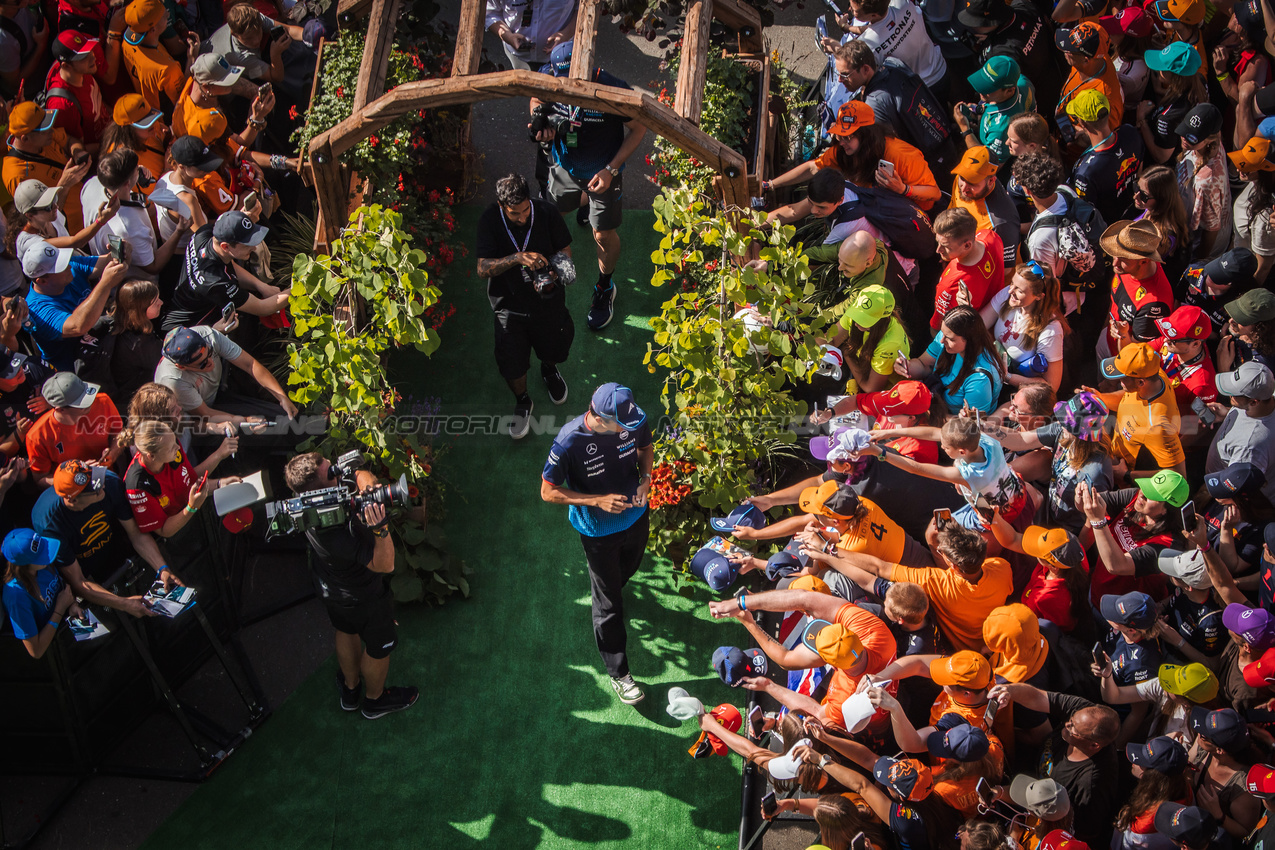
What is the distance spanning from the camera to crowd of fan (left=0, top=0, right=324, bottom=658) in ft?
16.1

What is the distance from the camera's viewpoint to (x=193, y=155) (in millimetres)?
6176

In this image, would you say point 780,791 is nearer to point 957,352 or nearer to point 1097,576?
point 1097,576

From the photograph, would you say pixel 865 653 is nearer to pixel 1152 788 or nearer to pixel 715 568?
pixel 715 568

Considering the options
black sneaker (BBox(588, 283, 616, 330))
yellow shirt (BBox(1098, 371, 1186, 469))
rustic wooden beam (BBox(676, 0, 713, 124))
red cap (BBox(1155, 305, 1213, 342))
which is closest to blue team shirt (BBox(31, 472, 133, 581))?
black sneaker (BBox(588, 283, 616, 330))

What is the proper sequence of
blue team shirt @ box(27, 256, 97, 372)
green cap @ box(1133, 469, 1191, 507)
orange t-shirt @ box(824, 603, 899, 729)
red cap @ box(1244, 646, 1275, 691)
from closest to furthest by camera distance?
red cap @ box(1244, 646, 1275, 691) → orange t-shirt @ box(824, 603, 899, 729) → green cap @ box(1133, 469, 1191, 507) → blue team shirt @ box(27, 256, 97, 372)

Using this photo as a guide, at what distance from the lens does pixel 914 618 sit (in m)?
4.41

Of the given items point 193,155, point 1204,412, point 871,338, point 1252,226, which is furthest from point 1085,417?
point 193,155

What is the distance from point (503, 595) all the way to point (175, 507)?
6.20 ft

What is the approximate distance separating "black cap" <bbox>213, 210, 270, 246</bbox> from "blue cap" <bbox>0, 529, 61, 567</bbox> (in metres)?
2.04

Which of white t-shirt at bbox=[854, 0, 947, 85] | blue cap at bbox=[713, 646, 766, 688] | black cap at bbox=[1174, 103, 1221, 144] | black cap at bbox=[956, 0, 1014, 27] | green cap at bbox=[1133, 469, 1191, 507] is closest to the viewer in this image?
blue cap at bbox=[713, 646, 766, 688]

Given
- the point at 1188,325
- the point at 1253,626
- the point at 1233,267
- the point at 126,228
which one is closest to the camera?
the point at 1253,626

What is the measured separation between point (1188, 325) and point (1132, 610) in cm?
182

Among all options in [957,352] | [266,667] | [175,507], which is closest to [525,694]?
[266,667]

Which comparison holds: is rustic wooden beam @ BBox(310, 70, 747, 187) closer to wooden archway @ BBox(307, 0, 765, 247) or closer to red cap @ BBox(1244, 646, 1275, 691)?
wooden archway @ BBox(307, 0, 765, 247)
